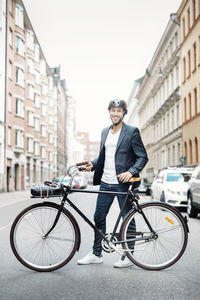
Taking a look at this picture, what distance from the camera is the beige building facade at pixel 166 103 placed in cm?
4291

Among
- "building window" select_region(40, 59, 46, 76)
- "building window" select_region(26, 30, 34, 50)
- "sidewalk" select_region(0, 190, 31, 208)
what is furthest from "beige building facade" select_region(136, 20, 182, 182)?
"sidewalk" select_region(0, 190, 31, 208)

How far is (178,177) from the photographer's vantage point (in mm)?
18625

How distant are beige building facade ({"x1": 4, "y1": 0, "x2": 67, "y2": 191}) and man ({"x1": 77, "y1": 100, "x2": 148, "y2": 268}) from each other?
3575 centimetres

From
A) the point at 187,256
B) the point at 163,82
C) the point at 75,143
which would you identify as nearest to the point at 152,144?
the point at 163,82

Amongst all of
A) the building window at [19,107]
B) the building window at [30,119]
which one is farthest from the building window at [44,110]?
the building window at [19,107]

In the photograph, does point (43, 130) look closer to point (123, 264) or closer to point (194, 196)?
point (194, 196)

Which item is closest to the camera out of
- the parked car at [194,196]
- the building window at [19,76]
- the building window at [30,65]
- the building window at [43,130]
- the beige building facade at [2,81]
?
the parked car at [194,196]

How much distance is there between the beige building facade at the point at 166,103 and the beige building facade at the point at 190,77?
1.68m

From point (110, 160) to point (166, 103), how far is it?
1668 inches

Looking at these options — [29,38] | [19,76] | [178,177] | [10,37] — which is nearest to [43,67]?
[29,38]

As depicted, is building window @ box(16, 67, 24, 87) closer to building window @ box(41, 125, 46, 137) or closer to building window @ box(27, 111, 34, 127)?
building window @ box(27, 111, 34, 127)

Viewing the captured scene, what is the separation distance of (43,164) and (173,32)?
3011 cm

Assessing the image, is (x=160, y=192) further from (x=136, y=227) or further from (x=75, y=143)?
(x=75, y=143)

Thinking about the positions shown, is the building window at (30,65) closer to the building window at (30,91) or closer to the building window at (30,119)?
the building window at (30,91)
